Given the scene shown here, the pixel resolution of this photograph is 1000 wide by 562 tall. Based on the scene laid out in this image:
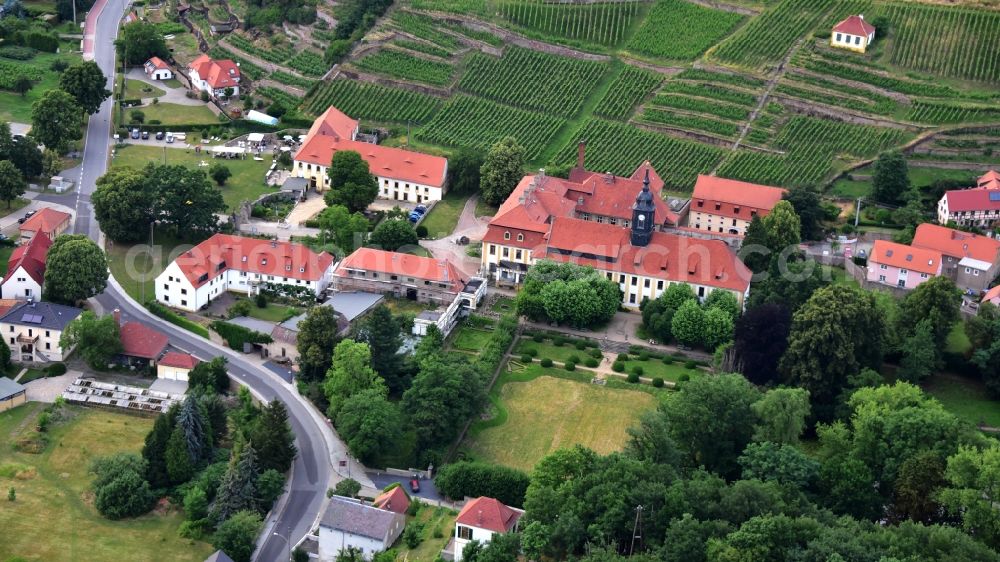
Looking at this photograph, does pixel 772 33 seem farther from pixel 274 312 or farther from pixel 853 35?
pixel 274 312

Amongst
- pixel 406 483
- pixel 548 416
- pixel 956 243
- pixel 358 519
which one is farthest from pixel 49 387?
pixel 956 243

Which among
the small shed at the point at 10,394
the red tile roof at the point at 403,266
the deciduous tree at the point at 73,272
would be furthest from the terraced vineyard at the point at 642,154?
the small shed at the point at 10,394

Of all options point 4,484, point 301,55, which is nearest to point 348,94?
point 301,55

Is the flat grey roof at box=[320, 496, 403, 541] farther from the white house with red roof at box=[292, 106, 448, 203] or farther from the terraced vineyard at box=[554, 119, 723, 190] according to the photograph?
the terraced vineyard at box=[554, 119, 723, 190]

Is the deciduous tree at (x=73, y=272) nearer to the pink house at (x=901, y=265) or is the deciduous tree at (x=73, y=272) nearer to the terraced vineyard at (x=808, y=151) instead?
the terraced vineyard at (x=808, y=151)

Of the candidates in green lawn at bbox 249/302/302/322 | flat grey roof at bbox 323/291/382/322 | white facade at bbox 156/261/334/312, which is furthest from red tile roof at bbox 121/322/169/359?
flat grey roof at bbox 323/291/382/322

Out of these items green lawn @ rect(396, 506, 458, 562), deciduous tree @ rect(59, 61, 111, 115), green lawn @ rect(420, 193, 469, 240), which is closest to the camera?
green lawn @ rect(396, 506, 458, 562)
